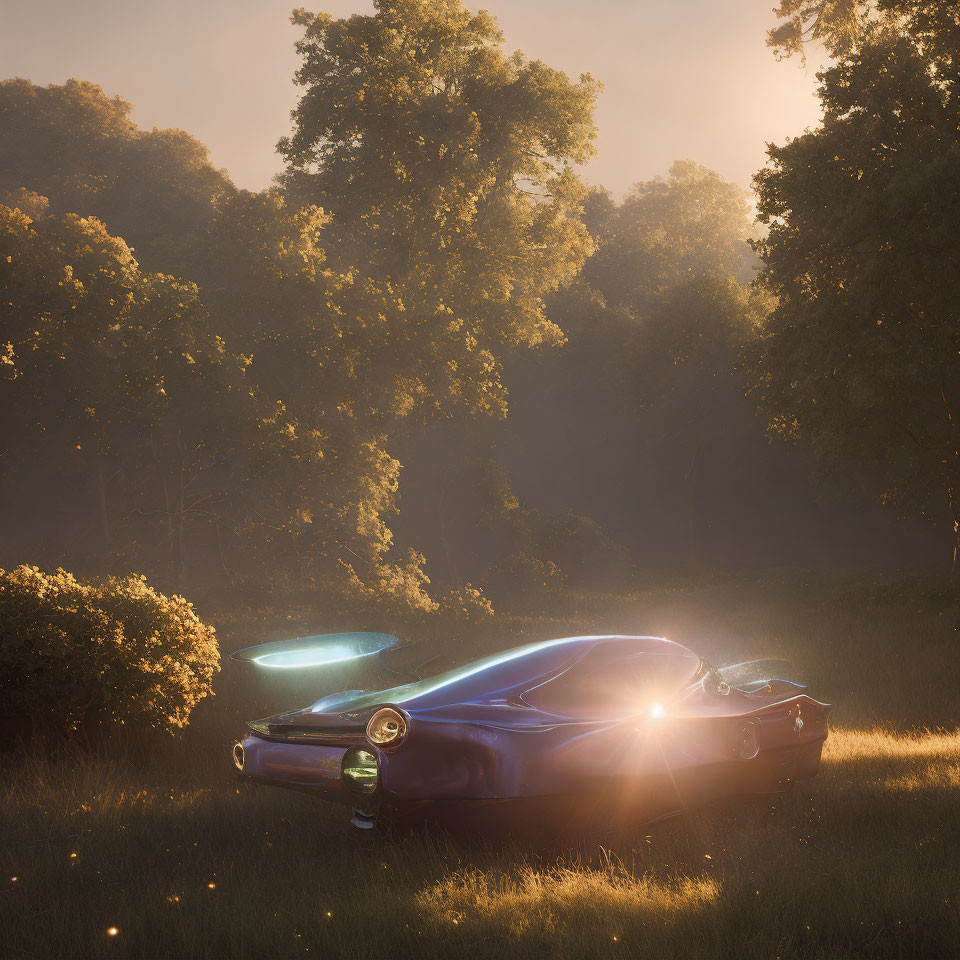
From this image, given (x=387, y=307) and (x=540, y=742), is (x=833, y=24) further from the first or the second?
(x=540, y=742)

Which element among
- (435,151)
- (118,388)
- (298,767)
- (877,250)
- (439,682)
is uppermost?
(435,151)

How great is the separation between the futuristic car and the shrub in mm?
2794

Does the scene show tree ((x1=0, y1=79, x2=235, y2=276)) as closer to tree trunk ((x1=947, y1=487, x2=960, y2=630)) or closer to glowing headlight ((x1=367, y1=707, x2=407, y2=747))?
tree trunk ((x1=947, y1=487, x2=960, y2=630))

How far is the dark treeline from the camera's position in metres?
16.8

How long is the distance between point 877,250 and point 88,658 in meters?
14.6

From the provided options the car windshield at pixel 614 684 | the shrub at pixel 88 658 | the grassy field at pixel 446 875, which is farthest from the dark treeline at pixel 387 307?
the car windshield at pixel 614 684

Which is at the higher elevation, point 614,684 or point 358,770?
point 614,684

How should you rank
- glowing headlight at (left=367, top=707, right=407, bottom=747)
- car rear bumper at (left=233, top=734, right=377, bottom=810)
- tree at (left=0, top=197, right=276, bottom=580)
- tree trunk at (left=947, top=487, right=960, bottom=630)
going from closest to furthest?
glowing headlight at (left=367, top=707, right=407, bottom=747), car rear bumper at (left=233, top=734, right=377, bottom=810), tree at (left=0, top=197, right=276, bottom=580), tree trunk at (left=947, top=487, right=960, bottom=630)

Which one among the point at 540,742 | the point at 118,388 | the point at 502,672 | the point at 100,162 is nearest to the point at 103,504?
the point at 118,388

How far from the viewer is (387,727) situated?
461 centimetres

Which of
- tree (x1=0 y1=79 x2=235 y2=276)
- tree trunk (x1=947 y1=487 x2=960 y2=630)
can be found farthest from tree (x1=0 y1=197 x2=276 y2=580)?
tree trunk (x1=947 y1=487 x2=960 y2=630)

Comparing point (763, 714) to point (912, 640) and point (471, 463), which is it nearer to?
point (912, 640)

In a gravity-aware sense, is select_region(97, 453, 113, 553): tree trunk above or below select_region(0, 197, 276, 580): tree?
below

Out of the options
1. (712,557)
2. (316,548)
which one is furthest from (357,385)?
(712,557)
